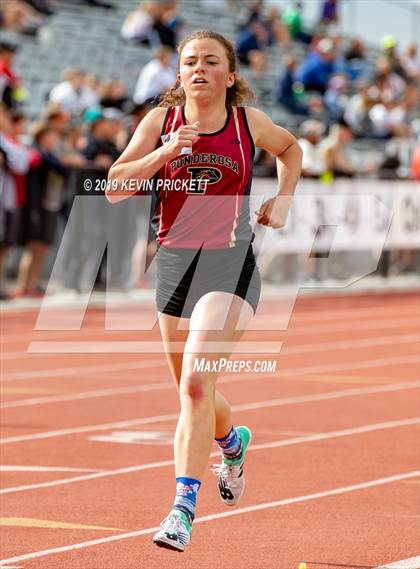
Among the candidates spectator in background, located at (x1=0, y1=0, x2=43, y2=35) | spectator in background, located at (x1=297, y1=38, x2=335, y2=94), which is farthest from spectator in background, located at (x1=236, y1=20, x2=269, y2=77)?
spectator in background, located at (x1=0, y1=0, x2=43, y2=35)

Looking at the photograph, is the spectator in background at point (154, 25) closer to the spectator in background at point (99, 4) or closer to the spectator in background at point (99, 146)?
the spectator in background at point (99, 4)

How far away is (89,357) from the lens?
45.5 ft

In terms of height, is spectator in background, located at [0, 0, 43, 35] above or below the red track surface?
above

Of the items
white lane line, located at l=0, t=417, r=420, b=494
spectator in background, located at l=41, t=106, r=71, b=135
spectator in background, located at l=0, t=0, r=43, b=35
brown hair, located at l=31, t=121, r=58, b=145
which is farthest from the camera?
spectator in background, located at l=0, t=0, r=43, b=35

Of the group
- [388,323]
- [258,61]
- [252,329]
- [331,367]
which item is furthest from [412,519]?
[258,61]

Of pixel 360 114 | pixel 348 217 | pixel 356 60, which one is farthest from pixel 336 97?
pixel 348 217

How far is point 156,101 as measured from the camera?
6785mm

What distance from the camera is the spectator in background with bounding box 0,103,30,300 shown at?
55.1ft

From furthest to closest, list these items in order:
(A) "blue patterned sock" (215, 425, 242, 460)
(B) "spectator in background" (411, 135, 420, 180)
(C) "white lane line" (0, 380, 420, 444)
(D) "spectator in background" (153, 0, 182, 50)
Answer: (D) "spectator in background" (153, 0, 182, 50)
(B) "spectator in background" (411, 135, 420, 180)
(C) "white lane line" (0, 380, 420, 444)
(A) "blue patterned sock" (215, 425, 242, 460)

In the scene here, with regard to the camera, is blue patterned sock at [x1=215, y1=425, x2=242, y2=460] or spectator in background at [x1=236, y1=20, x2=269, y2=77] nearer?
blue patterned sock at [x1=215, y1=425, x2=242, y2=460]

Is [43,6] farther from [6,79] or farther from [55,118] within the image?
[55,118]

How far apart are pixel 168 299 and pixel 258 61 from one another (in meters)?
22.2

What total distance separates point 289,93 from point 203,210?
70.8ft

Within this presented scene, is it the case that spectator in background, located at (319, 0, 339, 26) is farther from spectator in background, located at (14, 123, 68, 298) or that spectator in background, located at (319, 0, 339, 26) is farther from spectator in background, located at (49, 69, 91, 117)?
spectator in background, located at (14, 123, 68, 298)
